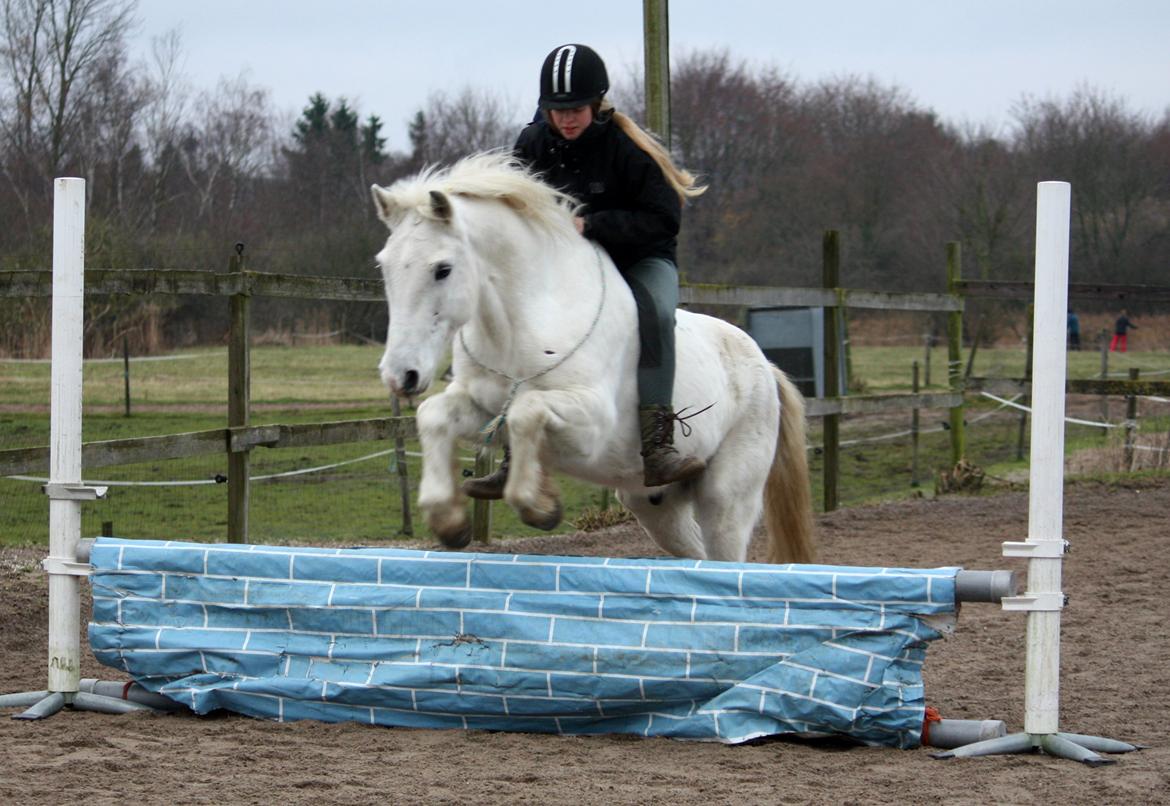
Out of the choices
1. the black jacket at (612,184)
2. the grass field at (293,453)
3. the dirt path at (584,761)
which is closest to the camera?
the dirt path at (584,761)

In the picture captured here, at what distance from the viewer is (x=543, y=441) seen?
3617mm

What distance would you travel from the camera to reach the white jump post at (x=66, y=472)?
3879mm

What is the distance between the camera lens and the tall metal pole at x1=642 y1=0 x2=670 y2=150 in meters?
8.20

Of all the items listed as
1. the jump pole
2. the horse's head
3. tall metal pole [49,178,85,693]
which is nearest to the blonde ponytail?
the horse's head

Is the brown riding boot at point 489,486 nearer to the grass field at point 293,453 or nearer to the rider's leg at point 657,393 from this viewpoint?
the rider's leg at point 657,393

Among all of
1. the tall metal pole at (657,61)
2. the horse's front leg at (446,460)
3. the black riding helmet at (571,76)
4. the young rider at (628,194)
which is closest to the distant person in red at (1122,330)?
the tall metal pole at (657,61)

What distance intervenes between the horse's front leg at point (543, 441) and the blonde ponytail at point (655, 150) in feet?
3.28

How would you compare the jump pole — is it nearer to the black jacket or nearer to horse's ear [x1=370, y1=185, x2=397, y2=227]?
the black jacket

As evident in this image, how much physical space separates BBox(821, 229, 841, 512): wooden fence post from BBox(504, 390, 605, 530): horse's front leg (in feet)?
19.8

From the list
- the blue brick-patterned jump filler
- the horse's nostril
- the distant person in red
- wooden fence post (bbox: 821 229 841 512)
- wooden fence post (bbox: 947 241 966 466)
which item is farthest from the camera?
the distant person in red

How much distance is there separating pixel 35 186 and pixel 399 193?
20.2 m

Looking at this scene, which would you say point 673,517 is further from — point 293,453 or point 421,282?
point 293,453

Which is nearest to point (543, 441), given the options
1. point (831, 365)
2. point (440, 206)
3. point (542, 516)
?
point (542, 516)

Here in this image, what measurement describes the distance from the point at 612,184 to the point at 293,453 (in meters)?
8.90
